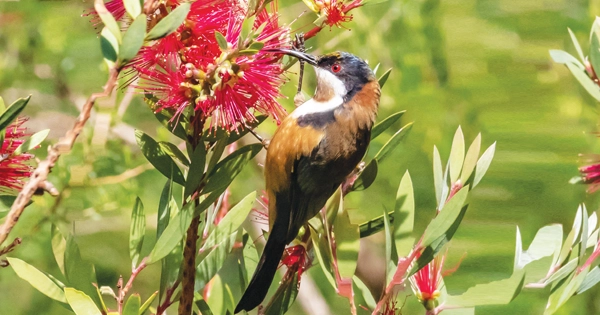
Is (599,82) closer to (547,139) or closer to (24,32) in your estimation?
(547,139)

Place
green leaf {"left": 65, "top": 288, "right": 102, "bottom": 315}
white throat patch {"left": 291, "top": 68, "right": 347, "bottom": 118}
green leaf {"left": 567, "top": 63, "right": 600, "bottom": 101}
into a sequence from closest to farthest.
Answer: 1. green leaf {"left": 65, "top": 288, "right": 102, "bottom": 315}
2. green leaf {"left": 567, "top": 63, "right": 600, "bottom": 101}
3. white throat patch {"left": 291, "top": 68, "right": 347, "bottom": 118}

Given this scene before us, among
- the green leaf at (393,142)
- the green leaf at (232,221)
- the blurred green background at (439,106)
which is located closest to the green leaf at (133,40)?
the green leaf at (232,221)

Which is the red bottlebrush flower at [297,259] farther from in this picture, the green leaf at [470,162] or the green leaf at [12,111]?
the green leaf at [12,111]

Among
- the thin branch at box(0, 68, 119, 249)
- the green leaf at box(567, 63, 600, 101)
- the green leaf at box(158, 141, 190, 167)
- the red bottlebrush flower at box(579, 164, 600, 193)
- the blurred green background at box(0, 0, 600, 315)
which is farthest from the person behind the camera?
the blurred green background at box(0, 0, 600, 315)

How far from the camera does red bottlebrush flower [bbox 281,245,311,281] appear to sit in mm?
704

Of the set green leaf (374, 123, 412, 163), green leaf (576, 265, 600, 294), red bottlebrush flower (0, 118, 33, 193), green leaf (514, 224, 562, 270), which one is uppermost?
red bottlebrush flower (0, 118, 33, 193)

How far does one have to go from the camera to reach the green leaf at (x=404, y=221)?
0.61 metres

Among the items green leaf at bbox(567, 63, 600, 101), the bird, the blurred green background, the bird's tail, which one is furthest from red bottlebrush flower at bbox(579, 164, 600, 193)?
the blurred green background

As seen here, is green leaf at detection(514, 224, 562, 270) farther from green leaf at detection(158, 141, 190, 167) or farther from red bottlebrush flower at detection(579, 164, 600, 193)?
green leaf at detection(158, 141, 190, 167)

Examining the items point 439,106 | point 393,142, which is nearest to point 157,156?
point 393,142

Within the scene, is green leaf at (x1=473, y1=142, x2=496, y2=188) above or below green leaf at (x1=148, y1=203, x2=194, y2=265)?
below

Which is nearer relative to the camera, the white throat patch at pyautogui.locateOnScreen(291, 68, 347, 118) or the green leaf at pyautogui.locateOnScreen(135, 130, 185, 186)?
the green leaf at pyautogui.locateOnScreen(135, 130, 185, 186)

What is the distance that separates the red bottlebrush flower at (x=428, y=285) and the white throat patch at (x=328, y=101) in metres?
0.38

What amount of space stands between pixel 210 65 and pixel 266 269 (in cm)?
24
